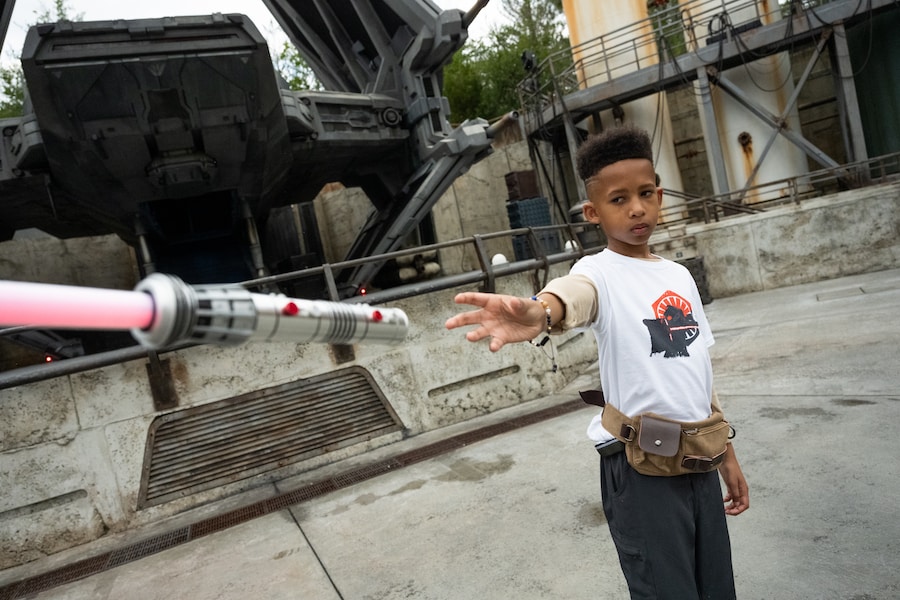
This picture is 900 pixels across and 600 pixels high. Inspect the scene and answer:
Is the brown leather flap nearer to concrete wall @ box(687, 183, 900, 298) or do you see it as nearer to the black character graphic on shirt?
the black character graphic on shirt

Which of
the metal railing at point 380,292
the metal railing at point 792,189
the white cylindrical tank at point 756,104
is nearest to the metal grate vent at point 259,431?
the metal railing at point 380,292

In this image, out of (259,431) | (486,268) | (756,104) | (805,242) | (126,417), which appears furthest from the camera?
(756,104)

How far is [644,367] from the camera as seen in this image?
1650mm

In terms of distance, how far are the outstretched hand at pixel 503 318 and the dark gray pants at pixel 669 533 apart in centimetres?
61

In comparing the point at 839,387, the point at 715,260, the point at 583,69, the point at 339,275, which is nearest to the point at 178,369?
the point at 339,275

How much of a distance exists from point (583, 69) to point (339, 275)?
30.6ft

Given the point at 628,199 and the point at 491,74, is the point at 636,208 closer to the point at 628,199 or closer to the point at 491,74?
the point at 628,199

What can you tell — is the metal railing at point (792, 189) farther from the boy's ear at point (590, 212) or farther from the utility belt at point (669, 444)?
the utility belt at point (669, 444)

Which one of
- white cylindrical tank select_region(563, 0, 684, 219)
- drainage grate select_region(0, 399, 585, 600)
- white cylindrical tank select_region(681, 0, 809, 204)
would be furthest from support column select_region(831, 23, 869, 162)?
drainage grate select_region(0, 399, 585, 600)

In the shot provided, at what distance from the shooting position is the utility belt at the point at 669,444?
1619 millimetres

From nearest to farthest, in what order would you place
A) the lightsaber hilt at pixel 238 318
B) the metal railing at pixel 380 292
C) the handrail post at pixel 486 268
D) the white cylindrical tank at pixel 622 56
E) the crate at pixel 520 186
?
the lightsaber hilt at pixel 238 318, the metal railing at pixel 380 292, the handrail post at pixel 486 268, the crate at pixel 520 186, the white cylindrical tank at pixel 622 56

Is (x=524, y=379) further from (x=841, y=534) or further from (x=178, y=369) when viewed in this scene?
(x=841, y=534)

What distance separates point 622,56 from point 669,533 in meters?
15.3

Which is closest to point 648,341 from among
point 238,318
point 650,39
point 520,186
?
point 238,318
